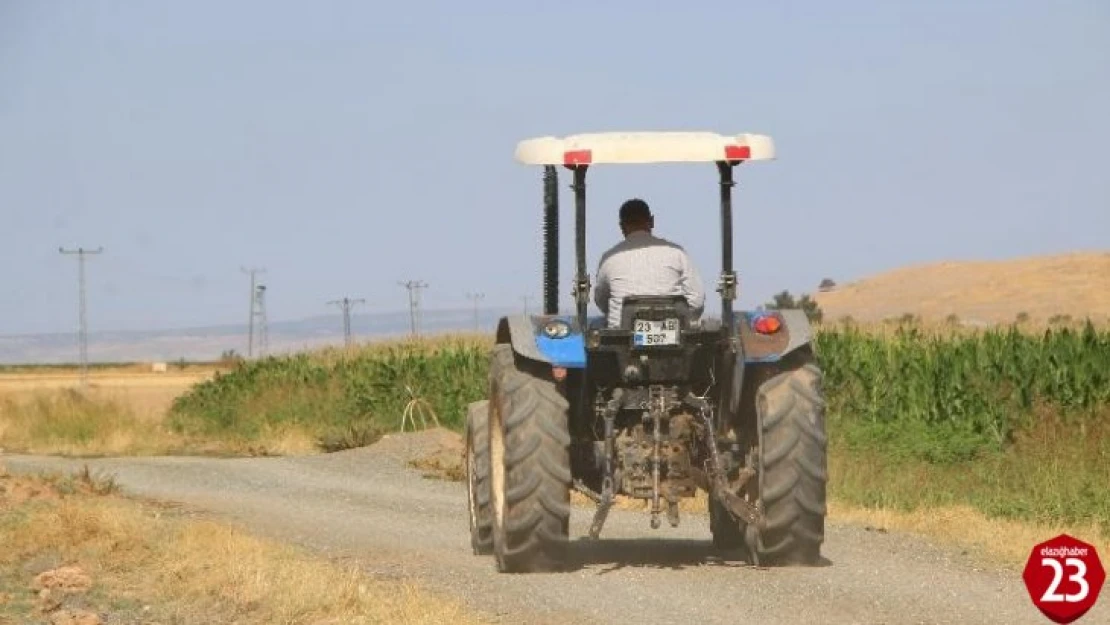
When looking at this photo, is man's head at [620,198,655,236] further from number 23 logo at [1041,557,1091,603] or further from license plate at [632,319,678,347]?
number 23 logo at [1041,557,1091,603]

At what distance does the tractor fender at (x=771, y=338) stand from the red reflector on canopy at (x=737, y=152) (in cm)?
107

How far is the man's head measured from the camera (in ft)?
46.1

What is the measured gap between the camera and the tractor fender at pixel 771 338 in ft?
44.8

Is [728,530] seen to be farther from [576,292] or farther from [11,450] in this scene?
[11,450]

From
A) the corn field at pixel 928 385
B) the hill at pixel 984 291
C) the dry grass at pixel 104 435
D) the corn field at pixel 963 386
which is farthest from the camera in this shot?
the hill at pixel 984 291

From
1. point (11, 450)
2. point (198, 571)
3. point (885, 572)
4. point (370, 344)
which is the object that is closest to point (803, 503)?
point (885, 572)

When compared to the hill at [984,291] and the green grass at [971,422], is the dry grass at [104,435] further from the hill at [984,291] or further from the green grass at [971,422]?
the hill at [984,291]

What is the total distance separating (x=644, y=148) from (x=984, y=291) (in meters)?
121

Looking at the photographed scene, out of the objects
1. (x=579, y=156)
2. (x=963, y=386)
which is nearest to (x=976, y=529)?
(x=579, y=156)

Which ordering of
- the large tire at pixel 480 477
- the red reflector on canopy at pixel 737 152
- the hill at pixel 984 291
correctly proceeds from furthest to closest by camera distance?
the hill at pixel 984 291 → the large tire at pixel 480 477 → the red reflector on canopy at pixel 737 152

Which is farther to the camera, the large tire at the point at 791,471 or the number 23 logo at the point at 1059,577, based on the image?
the large tire at the point at 791,471

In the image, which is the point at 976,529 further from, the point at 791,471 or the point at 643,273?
the point at 643,273

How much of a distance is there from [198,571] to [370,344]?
131 ft

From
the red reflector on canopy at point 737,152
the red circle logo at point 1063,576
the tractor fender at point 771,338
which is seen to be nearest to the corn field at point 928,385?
the tractor fender at point 771,338
